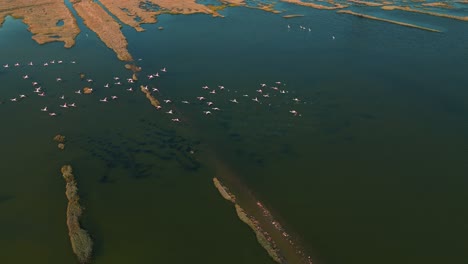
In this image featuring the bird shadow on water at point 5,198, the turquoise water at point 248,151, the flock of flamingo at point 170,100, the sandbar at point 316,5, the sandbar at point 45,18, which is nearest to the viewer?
the turquoise water at point 248,151

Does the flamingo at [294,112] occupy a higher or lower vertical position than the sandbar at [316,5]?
lower

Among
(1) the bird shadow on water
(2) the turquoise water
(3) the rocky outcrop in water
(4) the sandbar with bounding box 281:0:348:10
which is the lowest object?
(1) the bird shadow on water

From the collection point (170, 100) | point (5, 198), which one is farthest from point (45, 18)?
point (5, 198)

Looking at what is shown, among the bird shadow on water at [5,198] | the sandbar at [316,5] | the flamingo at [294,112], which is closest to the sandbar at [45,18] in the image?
the bird shadow on water at [5,198]

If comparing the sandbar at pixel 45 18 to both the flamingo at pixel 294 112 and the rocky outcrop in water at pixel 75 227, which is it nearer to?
the rocky outcrop in water at pixel 75 227

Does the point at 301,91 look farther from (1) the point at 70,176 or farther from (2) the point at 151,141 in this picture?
(1) the point at 70,176

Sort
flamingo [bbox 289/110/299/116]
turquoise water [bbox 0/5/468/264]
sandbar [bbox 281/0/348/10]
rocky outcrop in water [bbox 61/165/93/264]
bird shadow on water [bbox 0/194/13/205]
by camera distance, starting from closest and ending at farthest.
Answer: rocky outcrop in water [bbox 61/165/93/264]
turquoise water [bbox 0/5/468/264]
bird shadow on water [bbox 0/194/13/205]
flamingo [bbox 289/110/299/116]
sandbar [bbox 281/0/348/10]

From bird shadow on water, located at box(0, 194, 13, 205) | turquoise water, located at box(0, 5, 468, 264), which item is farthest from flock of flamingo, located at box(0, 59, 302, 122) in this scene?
bird shadow on water, located at box(0, 194, 13, 205)

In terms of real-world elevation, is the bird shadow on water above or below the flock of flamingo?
below

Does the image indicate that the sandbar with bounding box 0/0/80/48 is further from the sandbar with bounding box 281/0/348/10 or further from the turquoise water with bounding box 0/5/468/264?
the sandbar with bounding box 281/0/348/10

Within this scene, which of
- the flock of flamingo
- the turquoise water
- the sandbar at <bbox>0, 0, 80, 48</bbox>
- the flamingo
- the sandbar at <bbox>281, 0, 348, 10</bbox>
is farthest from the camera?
the sandbar at <bbox>281, 0, 348, 10</bbox>
